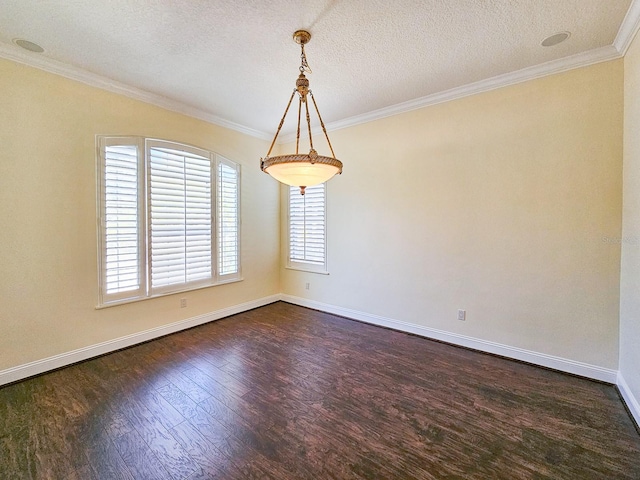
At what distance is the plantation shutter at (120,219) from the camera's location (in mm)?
3088

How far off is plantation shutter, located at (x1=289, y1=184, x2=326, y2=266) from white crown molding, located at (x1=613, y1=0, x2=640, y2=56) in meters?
3.42

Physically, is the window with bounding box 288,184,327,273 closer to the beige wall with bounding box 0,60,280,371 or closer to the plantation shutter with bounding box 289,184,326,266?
the plantation shutter with bounding box 289,184,326,266

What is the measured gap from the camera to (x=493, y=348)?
10.3 feet

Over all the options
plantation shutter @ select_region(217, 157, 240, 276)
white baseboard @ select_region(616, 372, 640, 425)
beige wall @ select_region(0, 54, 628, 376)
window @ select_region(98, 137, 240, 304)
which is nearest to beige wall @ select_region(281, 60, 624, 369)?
beige wall @ select_region(0, 54, 628, 376)

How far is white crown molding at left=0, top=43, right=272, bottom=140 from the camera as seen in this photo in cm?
254

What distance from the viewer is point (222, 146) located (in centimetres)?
427

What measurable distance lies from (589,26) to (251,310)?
5082 millimetres

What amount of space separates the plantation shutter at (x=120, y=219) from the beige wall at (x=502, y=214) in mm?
2808

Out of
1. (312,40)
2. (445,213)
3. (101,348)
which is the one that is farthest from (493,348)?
(101,348)

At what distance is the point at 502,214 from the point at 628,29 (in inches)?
66.5

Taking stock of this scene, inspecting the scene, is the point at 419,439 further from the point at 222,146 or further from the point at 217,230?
the point at 222,146

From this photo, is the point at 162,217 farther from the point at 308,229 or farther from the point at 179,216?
the point at 308,229

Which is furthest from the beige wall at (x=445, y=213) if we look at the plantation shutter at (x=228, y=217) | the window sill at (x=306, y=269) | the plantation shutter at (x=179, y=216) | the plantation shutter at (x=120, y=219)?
the window sill at (x=306, y=269)

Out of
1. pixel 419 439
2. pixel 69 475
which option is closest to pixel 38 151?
pixel 69 475
